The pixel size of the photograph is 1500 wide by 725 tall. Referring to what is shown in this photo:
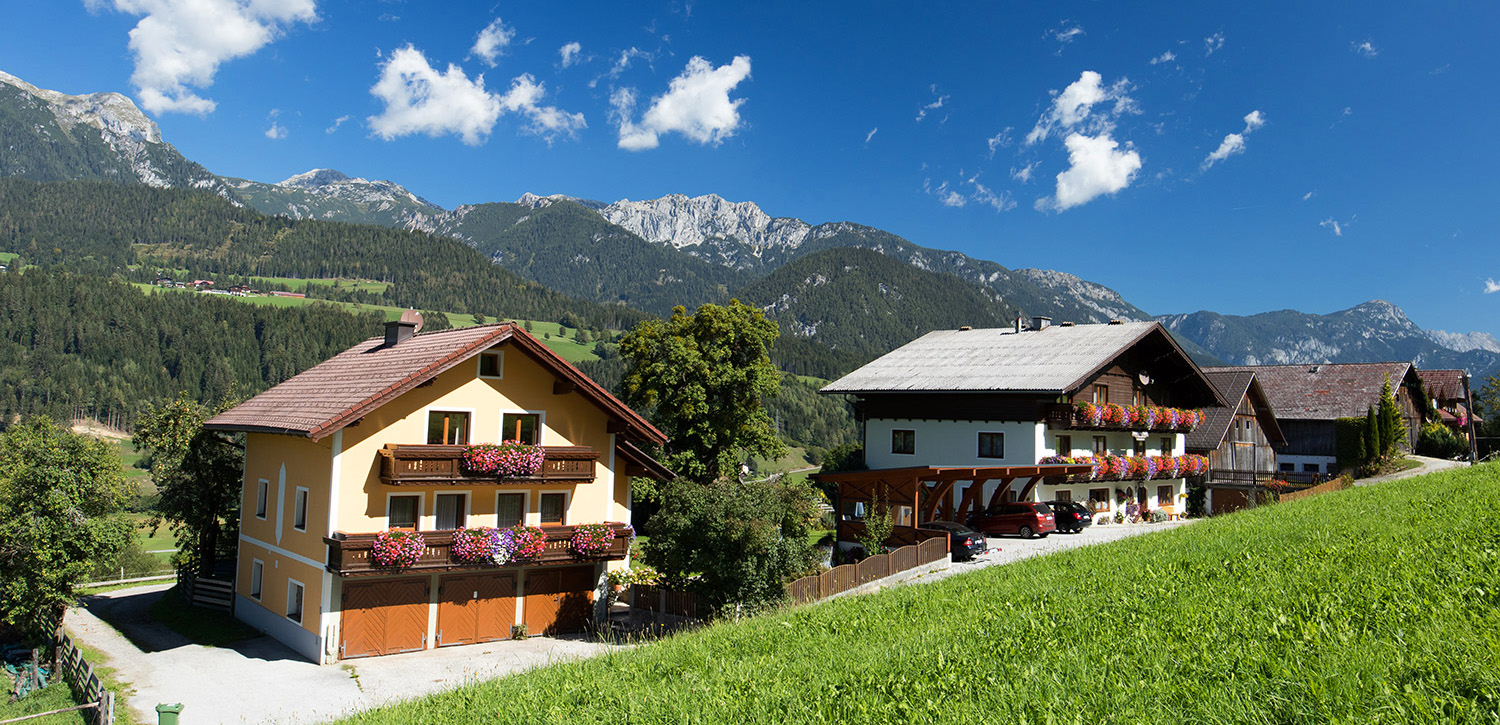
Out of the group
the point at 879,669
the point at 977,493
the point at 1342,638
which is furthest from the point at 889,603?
the point at 977,493

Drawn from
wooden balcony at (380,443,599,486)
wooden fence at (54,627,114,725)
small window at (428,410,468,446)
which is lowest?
wooden fence at (54,627,114,725)

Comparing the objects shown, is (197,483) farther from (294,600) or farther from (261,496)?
(294,600)

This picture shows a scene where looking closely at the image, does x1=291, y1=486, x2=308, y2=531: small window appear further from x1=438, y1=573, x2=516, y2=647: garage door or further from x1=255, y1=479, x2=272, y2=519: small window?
x1=438, y1=573, x2=516, y2=647: garage door

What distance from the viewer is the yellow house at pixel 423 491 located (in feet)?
81.2

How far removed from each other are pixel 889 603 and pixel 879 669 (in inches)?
204

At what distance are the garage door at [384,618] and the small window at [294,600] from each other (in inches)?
108

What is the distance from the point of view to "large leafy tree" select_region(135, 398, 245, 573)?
33.5m

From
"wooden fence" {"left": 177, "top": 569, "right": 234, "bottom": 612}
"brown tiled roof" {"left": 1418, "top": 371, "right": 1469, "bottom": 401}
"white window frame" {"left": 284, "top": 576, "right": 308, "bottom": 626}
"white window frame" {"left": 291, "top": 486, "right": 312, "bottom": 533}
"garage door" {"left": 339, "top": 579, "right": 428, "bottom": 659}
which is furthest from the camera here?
"brown tiled roof" {"left": 1418, "top": 371, "right": 1469, "bottom": 401}

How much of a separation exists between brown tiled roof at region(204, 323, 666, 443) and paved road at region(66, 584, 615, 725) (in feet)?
21.5

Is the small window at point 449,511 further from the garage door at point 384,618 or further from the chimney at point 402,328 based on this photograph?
the chimney at point 402,328

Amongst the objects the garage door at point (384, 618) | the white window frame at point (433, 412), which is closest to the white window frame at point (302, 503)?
the garage door at point (384, 618)

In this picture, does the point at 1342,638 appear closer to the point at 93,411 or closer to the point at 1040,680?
the point at 1040,680

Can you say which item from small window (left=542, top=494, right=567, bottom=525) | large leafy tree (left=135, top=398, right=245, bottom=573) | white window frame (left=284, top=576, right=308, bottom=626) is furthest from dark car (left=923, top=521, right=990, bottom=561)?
large leafy tree (left=135, top=398, right=245, bottom=573)

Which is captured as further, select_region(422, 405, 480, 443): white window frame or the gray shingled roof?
the gray shingled roof
